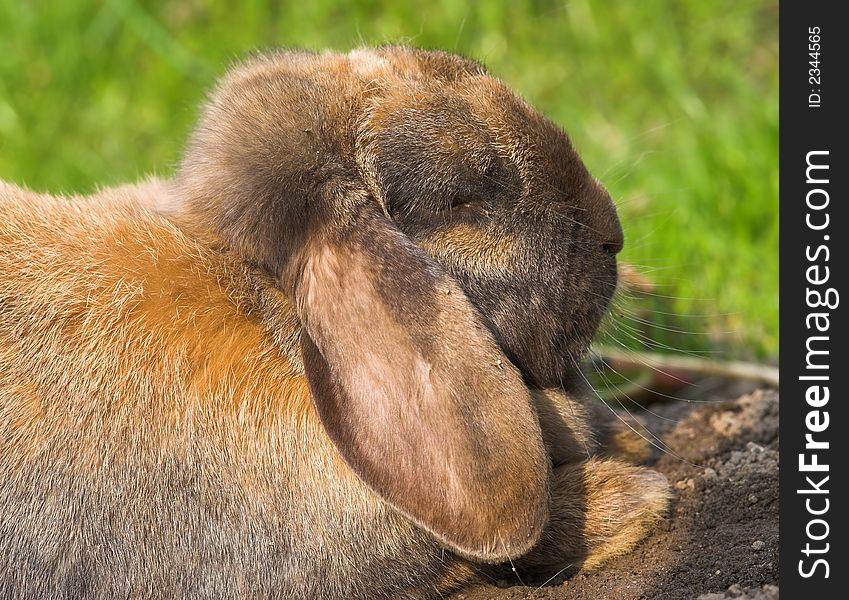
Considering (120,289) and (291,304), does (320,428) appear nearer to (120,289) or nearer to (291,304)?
(291,304)

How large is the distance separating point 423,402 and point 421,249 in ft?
1.54

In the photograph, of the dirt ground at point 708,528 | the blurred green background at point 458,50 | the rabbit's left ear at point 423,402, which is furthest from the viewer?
the blurred green background at point 458,50

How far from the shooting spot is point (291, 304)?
3.52m

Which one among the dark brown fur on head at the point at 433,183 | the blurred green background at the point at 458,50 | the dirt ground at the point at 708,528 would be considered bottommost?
the dirt ground at the point at 708,528

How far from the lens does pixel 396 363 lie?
314cm

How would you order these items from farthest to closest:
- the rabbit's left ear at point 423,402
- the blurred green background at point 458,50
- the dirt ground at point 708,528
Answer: the blurred green background at point 458,50, the dirt ground at point 708,528, the rabbit's left ear at point 423,402

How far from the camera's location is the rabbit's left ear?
311 centimetres

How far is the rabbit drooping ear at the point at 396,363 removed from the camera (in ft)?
10.2

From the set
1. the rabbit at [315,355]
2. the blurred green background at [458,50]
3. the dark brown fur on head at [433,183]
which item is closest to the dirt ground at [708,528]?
the rabbit at [315,355]

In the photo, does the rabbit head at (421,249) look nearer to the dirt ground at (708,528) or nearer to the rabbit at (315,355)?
the rabbit at (315,355)

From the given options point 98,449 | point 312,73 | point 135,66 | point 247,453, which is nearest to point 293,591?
Answer: point 247,453
